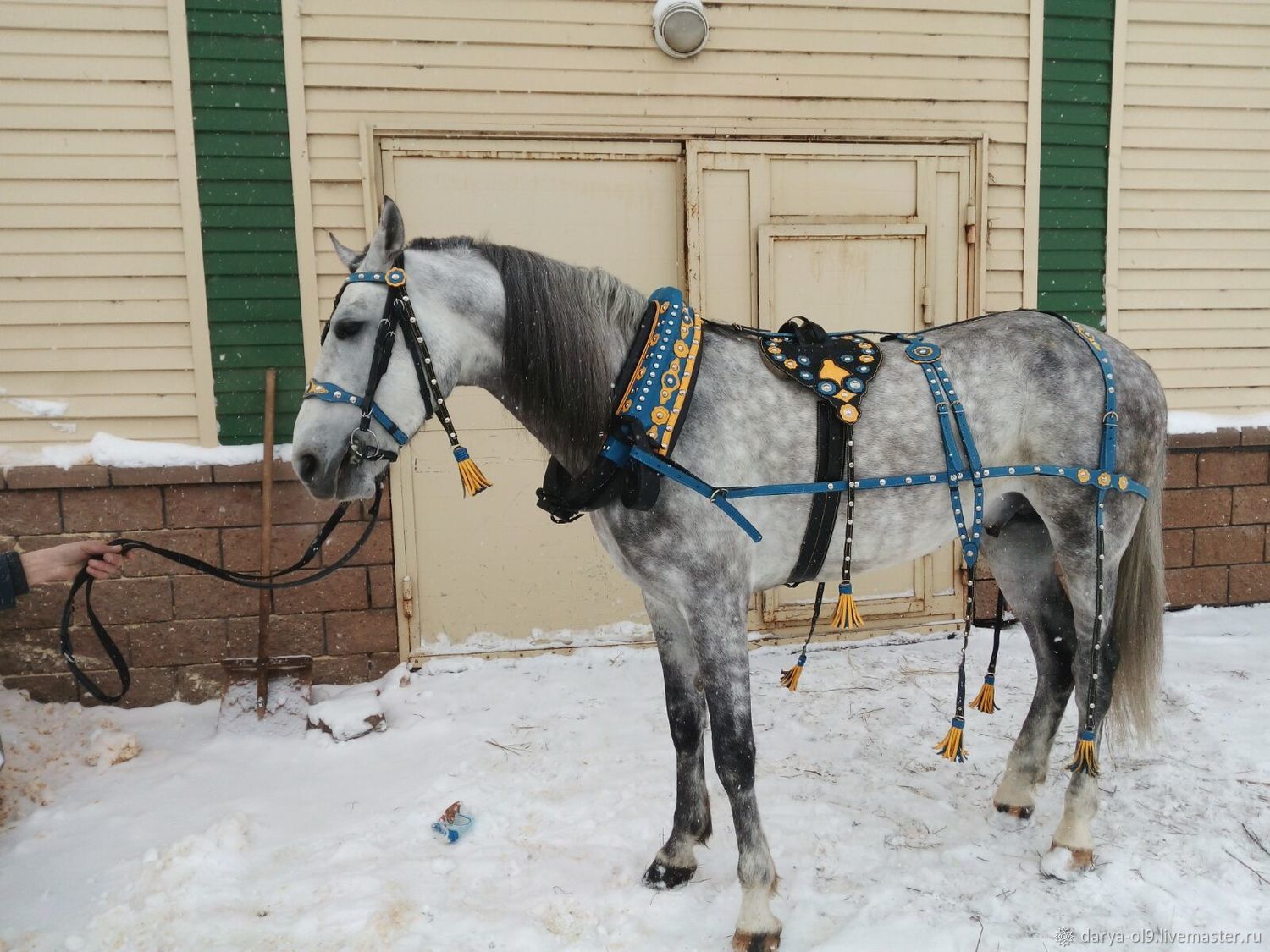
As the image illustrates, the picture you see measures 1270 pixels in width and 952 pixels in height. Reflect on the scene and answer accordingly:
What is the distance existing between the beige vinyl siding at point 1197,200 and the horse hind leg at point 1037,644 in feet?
8.54

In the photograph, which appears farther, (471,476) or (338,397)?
(471,476)

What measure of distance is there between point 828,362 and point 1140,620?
1531 mm

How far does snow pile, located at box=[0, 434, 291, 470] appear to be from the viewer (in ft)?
12.8

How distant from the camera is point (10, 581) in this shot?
237 cm

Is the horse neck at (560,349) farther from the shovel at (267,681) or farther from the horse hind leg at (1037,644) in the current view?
the shovel at (267,681)

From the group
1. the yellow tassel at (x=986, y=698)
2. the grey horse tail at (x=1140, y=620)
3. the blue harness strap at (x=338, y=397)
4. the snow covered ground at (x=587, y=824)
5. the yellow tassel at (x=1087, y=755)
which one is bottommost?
the snow covered ground at (x=587, y=824)

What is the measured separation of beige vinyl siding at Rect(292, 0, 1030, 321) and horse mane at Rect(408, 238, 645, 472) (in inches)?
85.5

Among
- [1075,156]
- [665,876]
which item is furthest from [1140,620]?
[1075,156]

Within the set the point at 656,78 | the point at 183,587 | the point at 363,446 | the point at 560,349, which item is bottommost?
the point at 183,587

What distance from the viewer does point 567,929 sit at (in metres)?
2.41

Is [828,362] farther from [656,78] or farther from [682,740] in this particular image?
[656,78]

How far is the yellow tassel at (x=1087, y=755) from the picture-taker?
8.51ft

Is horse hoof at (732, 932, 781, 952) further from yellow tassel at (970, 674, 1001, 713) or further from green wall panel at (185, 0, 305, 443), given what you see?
green wall panel at (185, 0, 305, 443)

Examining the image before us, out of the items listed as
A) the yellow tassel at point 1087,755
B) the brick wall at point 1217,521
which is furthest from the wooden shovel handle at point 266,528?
the brick wall at point 1217,521
